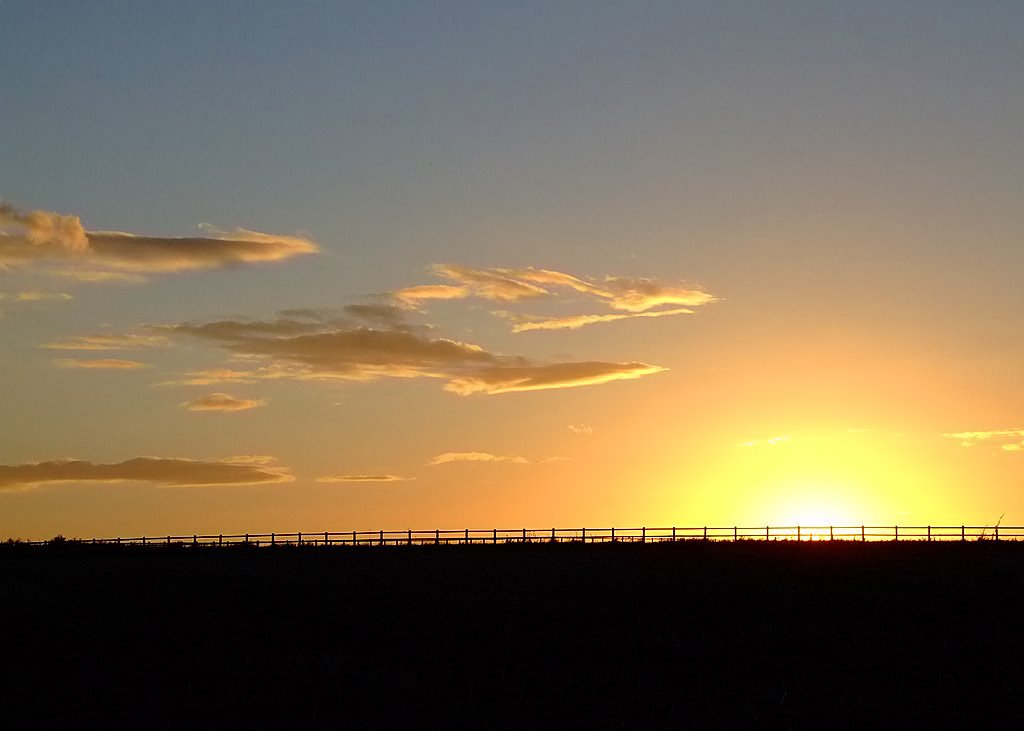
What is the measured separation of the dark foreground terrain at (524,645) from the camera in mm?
24703

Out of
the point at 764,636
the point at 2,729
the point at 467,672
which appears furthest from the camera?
the point at 764,636

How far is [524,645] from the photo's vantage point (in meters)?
31.2

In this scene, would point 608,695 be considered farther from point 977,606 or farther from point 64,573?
point 64,573

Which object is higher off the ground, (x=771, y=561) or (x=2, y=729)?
(x=771, y=561)

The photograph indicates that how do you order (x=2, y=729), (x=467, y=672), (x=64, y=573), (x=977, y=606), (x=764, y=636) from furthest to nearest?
(x=64, y=573)
(x=977, y=606)
(x=764, y=636)
(x=467, y=672)
(x=2, y=729)

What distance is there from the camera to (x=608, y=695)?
25.8 metres

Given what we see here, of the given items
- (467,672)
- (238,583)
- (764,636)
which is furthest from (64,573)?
(764,636)

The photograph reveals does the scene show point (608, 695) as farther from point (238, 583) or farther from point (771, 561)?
point (771, 561)

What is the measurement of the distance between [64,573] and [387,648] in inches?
786

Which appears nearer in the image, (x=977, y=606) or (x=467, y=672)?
(x=467, y=672)

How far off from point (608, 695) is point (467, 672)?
383cm

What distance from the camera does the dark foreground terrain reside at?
973 inches

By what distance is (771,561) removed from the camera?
4894 cm

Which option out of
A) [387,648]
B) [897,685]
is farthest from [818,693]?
[387,648]
